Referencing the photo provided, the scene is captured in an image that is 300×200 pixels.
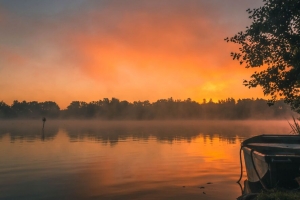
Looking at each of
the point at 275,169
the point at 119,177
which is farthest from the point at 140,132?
the point at 275,169

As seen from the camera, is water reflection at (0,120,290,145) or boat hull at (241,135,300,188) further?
water reflection at (0,120,290,145)

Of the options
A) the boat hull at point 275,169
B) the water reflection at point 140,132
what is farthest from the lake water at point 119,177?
the water reflection at point 140,132

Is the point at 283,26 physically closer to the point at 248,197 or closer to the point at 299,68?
the point at 299,68

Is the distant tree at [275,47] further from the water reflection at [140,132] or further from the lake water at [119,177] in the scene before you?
the water reflection at [140,132]

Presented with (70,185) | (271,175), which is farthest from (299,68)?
(70,185)

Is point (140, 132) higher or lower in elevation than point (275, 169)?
lower

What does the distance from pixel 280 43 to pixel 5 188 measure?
16486mm

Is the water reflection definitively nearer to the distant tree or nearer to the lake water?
the lake water

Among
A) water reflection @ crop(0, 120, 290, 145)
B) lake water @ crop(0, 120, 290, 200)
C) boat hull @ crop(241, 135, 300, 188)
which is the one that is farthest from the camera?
water reflection @ crop(0, 120, 290, 145)

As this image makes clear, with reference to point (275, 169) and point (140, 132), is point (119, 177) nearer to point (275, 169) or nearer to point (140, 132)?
point (275, 169)

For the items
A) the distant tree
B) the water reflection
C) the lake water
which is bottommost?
the lake water

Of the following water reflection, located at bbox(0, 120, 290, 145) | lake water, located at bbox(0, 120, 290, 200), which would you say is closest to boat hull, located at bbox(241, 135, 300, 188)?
lake water, located at bbox(0, 120, 290, 200)

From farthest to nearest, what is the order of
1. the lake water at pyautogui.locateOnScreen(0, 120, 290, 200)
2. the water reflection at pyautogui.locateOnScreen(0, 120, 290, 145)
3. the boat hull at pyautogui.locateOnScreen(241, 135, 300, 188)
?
the water reflection at pyautogui.locateOnScreen(0, 120, 290, 145) < the lake water at pyautogui.locateOnScreen(0, 120, 290, 200) < the boat hull at pyautogui.locateOnScreen(241, 135, 300, 188)

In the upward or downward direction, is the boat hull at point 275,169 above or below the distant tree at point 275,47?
below
